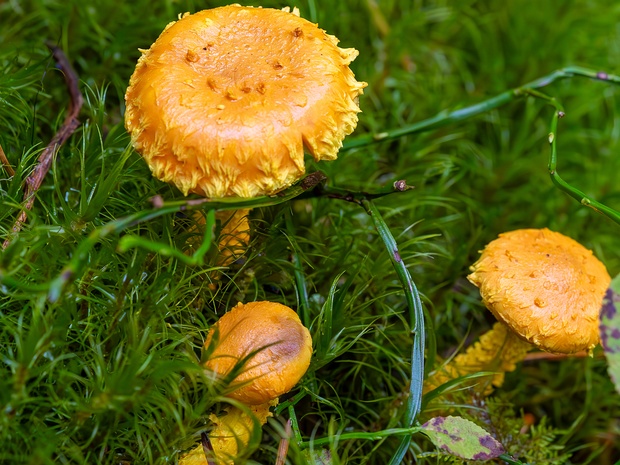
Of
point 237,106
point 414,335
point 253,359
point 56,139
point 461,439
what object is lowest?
point 461,439

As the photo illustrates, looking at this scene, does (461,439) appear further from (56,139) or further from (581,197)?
(56,139)

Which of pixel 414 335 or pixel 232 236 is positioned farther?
pixel 232 236

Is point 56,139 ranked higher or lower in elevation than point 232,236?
higher

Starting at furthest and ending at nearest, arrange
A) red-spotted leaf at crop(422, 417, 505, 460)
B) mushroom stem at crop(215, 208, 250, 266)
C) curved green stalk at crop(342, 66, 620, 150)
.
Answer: curved green stalk at crop(342, 66, 620, 150)
mushroom stem at crop(215, 208, 250, 266)
red-spotted leaf at crop(422, 417, 505, 460)

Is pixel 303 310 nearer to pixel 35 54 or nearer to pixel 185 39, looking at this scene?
pixel 185 39

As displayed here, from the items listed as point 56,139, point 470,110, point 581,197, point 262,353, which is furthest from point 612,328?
point 56,139

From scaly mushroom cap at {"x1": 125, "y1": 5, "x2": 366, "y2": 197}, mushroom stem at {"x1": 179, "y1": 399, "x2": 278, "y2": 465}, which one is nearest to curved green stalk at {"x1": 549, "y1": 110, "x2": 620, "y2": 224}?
scaly mushroom cap at {"x1": 125, "y1": 5, "x2": 366, "y2": 197}

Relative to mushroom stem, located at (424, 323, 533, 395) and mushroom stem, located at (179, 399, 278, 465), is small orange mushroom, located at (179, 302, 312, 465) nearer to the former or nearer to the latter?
mushroom stem, located at (179, 399, 278, 465)
